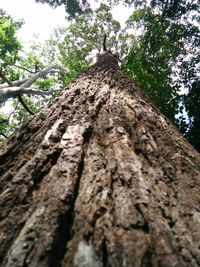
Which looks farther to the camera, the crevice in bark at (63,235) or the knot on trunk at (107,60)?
the knot on trunk at (107,60)

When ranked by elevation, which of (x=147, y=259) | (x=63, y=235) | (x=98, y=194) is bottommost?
(x=147, y=259)

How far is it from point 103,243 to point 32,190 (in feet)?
1.88

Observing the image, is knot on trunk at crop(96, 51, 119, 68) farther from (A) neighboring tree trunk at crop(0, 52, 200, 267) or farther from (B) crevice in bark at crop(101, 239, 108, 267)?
(B) crevice in bark at crop(101, 239, 108, 267)

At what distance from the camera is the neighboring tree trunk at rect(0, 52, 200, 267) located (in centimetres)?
111

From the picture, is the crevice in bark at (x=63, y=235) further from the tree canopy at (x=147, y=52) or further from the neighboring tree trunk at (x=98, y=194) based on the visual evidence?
the tree canopy at (x=147, y=52)

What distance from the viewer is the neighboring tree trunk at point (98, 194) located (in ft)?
3.64

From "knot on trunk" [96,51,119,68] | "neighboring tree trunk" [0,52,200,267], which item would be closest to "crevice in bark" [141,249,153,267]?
"neighboring tree trunk" [0,52,200,267]

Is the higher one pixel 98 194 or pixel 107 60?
pixel 107 60

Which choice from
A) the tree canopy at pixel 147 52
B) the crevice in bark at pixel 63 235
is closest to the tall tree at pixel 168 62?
the tree canopy at pixel 147 52

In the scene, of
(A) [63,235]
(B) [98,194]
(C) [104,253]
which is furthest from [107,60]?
(C) [104,253]

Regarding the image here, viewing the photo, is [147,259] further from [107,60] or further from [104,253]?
[107,60]

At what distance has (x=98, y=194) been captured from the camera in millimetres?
1448

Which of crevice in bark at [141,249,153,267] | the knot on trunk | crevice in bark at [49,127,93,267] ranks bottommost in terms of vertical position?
crevice in bark at [141,249,153,267]

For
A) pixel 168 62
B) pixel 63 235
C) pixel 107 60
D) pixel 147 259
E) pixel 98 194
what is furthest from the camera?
pixel 168 62
